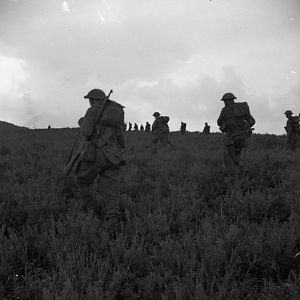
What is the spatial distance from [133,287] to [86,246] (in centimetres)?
84

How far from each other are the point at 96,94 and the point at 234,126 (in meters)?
4.49

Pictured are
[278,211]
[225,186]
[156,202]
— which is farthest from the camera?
[225,186]

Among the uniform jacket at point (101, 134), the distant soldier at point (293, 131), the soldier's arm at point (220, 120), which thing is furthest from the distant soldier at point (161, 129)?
the uniform jacket at point (101, 134)

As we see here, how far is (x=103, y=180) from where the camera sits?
574cm

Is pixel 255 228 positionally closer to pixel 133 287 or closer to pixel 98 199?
pixel 133 287

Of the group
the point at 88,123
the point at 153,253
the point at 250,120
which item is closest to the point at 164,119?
the point at 250,120

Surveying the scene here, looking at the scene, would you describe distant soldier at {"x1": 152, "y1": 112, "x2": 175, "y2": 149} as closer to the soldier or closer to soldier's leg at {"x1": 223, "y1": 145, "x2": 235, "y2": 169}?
soldier's leg at {"x1": 223, "y1": 145, "x2": 235, "y2": 169}

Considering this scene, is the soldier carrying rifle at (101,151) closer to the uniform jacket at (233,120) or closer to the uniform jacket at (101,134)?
the uniform jacket at (101,134)

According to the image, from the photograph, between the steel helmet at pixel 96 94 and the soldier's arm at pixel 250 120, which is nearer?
the steel helmet at pixel 96 94

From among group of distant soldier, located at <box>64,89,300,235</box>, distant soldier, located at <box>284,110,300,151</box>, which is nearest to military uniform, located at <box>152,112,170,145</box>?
distant soldier, located at <box>284,110,300,151</box>

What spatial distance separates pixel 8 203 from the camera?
5.65 metres

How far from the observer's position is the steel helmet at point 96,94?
5.79 m

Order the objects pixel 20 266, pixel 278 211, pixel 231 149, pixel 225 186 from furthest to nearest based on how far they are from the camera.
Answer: pixel 231 149 < pixel 225 186 < pixel 278 211 < pixel 20 266

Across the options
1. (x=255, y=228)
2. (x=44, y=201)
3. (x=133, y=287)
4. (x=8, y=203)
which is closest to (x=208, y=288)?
(x=133, y=287)
